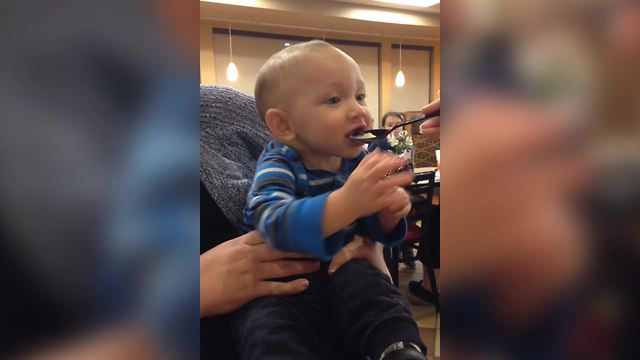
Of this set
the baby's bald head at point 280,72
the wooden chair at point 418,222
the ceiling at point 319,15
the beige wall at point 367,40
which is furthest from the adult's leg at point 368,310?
the beige wall at point 367,40

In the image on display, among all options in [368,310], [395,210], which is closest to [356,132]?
[395,210]

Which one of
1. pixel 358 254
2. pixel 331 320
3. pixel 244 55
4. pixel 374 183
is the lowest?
pixel 331 320

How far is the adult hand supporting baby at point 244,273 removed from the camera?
68cm

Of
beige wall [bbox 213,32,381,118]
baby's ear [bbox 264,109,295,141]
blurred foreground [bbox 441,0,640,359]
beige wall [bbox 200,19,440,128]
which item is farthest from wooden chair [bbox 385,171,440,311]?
beige wall [bbox 200,19,440,128]

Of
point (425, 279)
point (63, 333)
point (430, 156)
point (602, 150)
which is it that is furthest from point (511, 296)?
point (430, 156)

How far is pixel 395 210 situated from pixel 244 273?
28 cm

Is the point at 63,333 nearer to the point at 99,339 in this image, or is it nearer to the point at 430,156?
the point at 99,339

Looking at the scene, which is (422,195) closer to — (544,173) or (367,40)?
(544,173)

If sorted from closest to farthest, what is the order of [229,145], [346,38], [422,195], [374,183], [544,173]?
[544,173], [374,183], [229,145], [422,195], [346,38]

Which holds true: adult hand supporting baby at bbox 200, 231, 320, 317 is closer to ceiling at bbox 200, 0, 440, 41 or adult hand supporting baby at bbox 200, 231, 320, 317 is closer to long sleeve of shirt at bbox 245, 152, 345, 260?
long sleeve of shirt at bbox 245, 152, 345, 260

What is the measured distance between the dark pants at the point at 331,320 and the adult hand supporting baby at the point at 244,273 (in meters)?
0.02

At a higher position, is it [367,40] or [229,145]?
[367,40]

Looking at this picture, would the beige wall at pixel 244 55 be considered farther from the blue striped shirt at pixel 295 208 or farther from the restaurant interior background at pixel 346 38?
the blue striped shirt at pixel 295 208

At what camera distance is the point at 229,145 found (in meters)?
0.93
